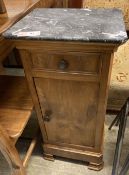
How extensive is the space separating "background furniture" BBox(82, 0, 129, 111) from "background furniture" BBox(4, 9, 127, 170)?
345mm

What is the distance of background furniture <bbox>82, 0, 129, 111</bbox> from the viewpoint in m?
1.16

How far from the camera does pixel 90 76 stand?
75 cm

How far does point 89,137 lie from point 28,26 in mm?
597

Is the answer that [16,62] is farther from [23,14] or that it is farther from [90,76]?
[90,76]

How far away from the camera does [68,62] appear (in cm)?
73

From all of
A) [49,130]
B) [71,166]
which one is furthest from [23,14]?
[71,166]

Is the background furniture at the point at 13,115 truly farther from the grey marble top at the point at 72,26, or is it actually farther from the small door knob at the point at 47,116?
the grey marble top at the point at 72,26

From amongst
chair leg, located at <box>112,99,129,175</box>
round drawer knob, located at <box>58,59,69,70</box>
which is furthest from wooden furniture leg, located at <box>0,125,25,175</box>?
chair leg, located at <box>112,99,129,175</box>

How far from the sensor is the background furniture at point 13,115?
0.82 meters

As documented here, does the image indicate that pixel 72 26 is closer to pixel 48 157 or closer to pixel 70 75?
pixel 70 75

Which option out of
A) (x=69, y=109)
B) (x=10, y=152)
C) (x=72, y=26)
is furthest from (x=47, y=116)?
(x=72, y=26)

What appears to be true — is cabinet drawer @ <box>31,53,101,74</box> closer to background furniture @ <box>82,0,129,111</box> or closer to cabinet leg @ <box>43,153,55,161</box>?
background furniture @ <box>82,0,129,111</box>

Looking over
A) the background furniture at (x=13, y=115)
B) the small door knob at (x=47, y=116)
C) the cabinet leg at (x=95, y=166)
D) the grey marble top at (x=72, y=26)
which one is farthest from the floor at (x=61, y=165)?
the grey marble top at (x=72, y=26)

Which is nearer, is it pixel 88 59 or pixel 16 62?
pixel 88 59
